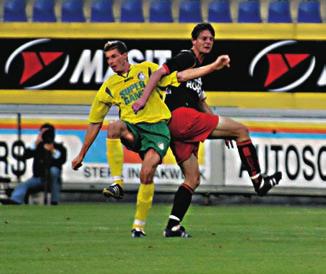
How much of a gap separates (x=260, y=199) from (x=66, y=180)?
10.7 feet

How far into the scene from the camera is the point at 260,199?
23109 mm

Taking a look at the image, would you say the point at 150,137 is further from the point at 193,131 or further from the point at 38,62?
the point at 38,62

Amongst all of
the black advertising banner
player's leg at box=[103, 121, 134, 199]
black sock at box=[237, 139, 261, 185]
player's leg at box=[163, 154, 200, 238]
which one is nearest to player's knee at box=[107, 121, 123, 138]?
player's leg at box=[103, 121, 134, 199]

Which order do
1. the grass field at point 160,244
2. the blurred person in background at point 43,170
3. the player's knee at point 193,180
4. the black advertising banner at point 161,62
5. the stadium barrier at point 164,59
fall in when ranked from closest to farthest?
the grass field at point 160,244 < the player's knee at point 193,180 < the blurred person in background at point 43,170 < the stadium barrier at point 164,59 < the black advertising banner at point 161,62

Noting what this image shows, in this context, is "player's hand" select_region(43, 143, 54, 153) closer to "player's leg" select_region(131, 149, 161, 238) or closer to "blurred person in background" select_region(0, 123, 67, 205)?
"blurred person in background" select_region(0, 123, 67, 205)

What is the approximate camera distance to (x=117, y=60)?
12.9 m

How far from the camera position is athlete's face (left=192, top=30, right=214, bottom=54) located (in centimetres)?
1275

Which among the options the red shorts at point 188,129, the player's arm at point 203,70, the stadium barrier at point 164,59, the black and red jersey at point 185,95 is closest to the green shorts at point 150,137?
the red shorts at point 188,129

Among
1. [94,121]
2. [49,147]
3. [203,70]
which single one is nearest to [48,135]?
[49,147]

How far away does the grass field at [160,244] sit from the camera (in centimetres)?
1039

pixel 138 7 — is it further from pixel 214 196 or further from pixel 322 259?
pixel 322 259

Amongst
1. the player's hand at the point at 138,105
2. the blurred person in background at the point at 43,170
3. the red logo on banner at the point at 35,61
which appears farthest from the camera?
the red logo on banner at the point at 35,61

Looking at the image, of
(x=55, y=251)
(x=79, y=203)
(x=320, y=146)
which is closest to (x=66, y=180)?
(x=79, y=203)

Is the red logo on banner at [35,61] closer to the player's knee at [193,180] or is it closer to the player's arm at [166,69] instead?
the player's knee at [193,180]
